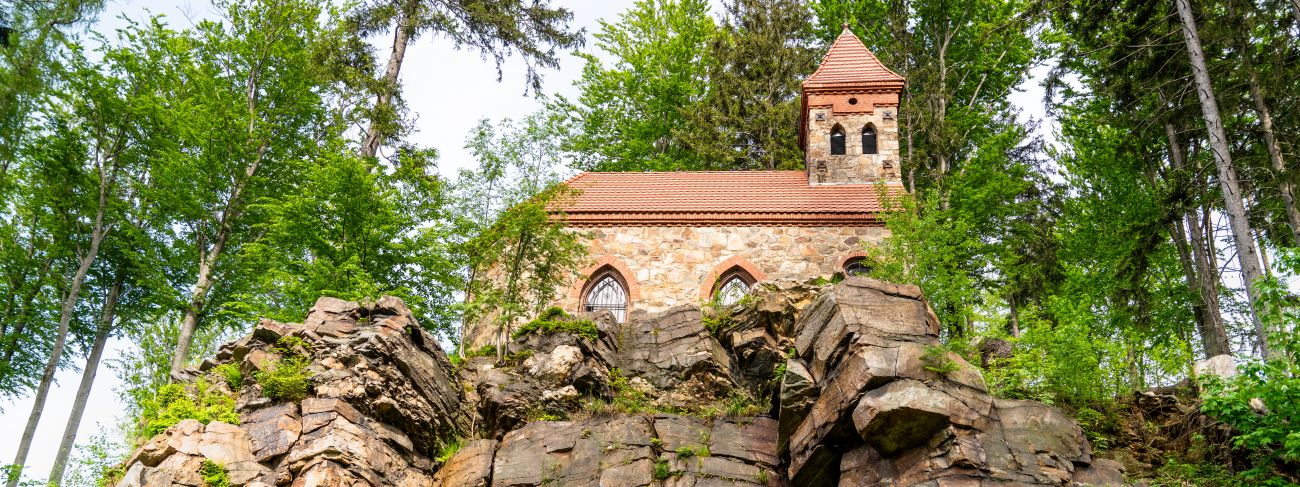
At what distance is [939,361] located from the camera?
10.6m

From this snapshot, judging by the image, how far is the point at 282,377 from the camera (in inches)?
477

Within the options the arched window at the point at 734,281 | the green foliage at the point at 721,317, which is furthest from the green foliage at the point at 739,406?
the arched window at the point at 734,281

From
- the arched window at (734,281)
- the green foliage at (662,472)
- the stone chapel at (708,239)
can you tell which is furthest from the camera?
the stone chapel at (708,239)

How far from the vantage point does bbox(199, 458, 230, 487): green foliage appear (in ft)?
35.9

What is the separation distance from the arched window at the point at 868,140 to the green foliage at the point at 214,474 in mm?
16534

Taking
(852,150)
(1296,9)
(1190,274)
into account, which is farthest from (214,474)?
(1190,274)

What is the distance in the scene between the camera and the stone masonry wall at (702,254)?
1827cm

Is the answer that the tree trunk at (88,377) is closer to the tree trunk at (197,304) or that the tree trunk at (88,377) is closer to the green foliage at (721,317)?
the tree trunk at (197,304)

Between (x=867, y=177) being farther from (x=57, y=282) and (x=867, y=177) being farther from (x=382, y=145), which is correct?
(x=57, y=282)

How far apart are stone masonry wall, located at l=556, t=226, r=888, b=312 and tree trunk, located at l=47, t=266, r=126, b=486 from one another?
10.0 m

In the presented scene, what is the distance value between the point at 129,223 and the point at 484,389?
1064 centimetres

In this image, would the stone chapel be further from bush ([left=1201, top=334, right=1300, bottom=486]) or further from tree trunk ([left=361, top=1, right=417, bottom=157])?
bush ([left=1201, top=334, right=1300, bottom=486])

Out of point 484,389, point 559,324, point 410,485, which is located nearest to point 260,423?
point 410,485

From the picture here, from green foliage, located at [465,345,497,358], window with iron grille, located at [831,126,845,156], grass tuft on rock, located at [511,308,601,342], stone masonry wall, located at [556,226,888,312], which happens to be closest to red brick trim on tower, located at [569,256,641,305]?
stone masonry wall, located at [556,226,888,312]
